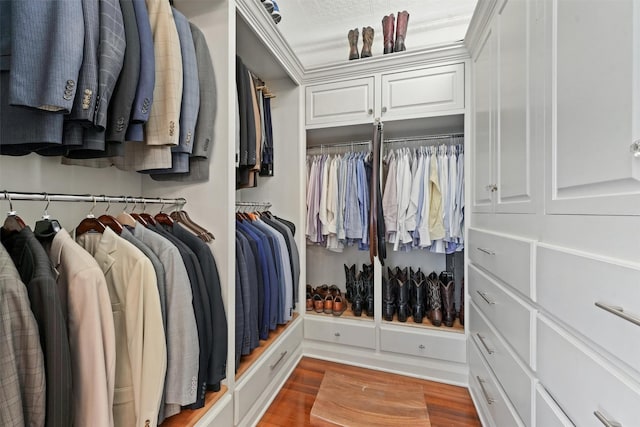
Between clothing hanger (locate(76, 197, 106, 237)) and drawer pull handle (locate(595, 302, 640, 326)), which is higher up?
clothing hanger (locate(76, 197, 106, 237))

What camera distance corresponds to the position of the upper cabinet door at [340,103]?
1.84m

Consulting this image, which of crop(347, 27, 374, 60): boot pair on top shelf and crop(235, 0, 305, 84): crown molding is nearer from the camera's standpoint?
crop(235, 0, 305, 84): crown molding

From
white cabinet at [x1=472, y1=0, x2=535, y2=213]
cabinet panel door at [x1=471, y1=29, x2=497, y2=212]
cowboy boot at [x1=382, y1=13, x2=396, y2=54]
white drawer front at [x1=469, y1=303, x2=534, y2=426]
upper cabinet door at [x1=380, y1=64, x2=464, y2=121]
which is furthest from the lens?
cowboy boot at [x1=382, y1=13, x2=396, y2=54]

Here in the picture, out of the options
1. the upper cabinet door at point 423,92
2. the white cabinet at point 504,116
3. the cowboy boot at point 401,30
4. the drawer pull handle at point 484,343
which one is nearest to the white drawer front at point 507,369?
the drawer pull handle at point 484,343

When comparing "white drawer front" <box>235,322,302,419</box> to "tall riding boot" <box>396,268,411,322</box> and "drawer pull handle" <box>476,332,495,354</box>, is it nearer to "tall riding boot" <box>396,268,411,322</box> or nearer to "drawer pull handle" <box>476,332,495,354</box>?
"tall riding boot" <box>396,268,411,322</box>

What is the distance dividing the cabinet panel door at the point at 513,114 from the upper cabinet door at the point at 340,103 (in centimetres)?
80

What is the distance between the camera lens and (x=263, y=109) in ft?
5.68

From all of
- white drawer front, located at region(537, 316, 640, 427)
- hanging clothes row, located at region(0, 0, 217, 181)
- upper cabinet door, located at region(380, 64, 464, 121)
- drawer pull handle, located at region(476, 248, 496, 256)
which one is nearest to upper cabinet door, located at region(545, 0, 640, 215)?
white drawer front, located at region(537, 316, 640, 427)

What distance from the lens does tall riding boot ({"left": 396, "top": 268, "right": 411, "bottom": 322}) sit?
1.85 m

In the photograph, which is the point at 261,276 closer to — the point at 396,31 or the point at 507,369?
the point at 507,369

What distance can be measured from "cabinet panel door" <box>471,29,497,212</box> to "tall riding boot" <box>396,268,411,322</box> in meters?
0.68

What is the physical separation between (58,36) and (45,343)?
2.28ft

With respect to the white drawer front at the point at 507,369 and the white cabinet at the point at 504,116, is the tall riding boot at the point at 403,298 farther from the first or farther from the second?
the white cabinet at the point at 504,116

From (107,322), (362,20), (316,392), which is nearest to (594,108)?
(107,322)
